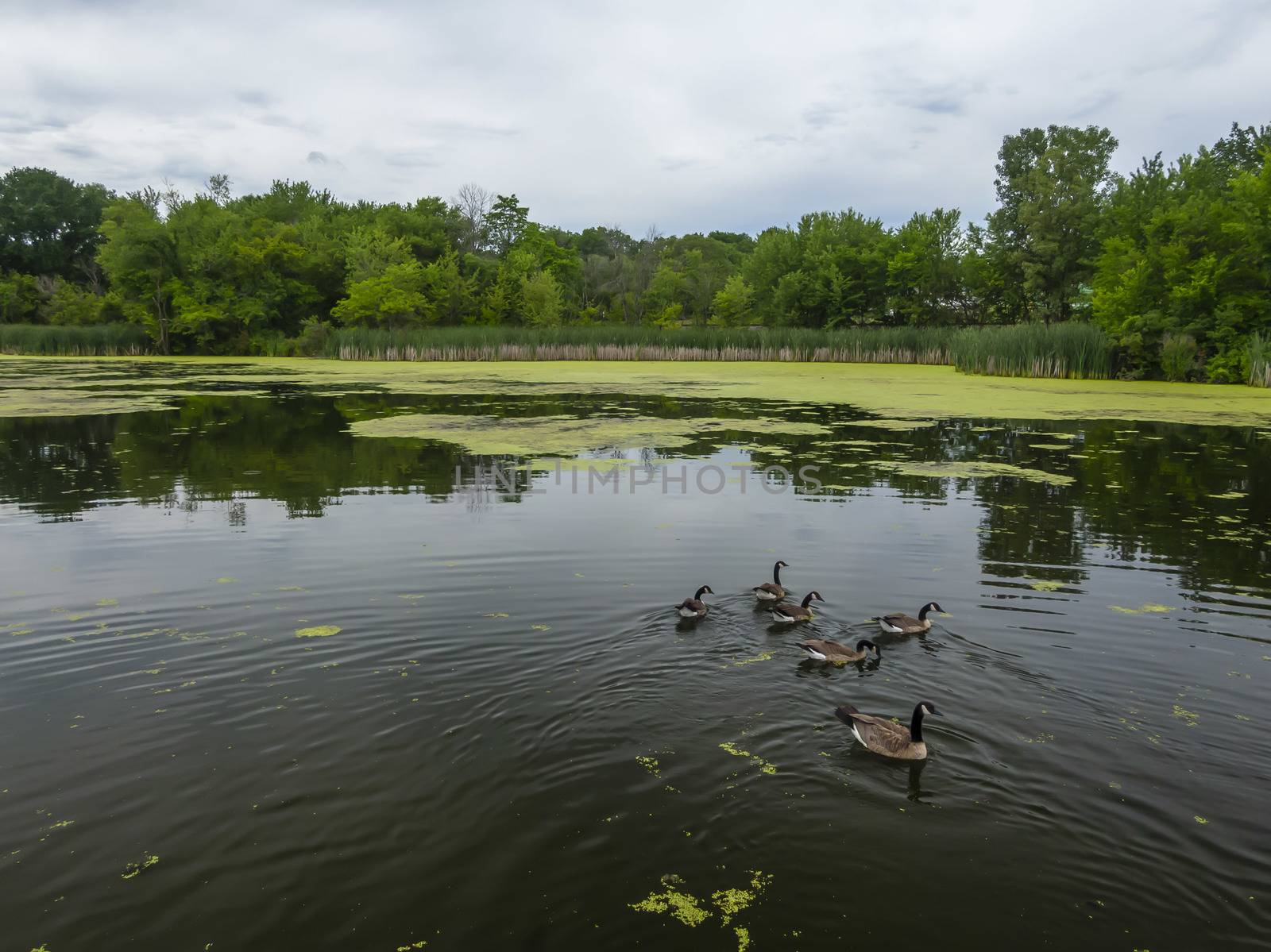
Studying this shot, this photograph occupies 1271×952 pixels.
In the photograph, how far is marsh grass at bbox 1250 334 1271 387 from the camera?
2577cm

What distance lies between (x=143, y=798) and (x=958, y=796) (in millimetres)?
4227

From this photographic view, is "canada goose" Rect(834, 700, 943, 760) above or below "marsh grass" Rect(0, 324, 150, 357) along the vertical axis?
below

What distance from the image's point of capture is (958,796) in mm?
4176

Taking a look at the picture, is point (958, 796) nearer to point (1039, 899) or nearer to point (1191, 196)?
point (1039, 899)

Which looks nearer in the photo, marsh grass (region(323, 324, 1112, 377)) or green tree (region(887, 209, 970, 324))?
marsh grass (region(323, 324, 1112, 377))

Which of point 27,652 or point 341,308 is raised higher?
point 341,308

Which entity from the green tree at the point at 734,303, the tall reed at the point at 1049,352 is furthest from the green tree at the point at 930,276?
the tall reed at the point at 1049,352

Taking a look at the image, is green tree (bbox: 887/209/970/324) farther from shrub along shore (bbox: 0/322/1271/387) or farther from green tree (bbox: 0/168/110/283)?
green tree (bbox: 0/168/110/283)

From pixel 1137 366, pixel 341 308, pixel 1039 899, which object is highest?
pixel 341 308

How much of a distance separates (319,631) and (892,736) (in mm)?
4312

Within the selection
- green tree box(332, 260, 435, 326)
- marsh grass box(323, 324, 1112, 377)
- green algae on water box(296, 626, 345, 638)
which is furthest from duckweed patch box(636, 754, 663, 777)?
green tree box(332, 260, 435, 326)

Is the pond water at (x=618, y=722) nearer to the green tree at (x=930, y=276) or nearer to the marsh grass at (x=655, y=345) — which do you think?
the marsh grass at (x=655, y=345)

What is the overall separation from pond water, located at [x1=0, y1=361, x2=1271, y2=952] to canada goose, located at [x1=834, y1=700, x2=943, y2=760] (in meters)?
0.09

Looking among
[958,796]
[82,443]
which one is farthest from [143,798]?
[82,443]
